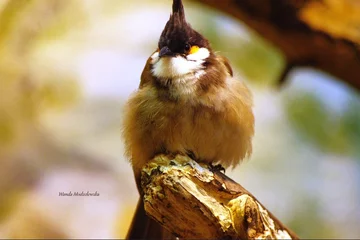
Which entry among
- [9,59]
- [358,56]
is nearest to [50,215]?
[9,59]

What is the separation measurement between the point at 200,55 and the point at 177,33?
14cm

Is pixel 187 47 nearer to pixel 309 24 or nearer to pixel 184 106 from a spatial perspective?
pixel 184 106

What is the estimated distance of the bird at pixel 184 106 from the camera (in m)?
1.57

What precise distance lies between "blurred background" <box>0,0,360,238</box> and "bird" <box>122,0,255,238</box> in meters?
0.57

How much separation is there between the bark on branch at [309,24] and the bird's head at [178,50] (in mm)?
646

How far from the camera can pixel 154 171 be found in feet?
4.91

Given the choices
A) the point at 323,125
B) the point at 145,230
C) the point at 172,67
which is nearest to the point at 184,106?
the point at 172,67

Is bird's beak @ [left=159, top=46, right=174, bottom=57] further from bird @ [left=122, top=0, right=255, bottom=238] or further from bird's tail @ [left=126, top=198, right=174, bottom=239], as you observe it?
bird's tail @ [left=126, top=198, right=174, bottom=239]

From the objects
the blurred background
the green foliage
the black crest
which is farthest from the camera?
the green foliage

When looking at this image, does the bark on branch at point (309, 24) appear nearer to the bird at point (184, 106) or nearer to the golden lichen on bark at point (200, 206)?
the bird at point (184, 106)

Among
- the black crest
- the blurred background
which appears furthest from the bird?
the blurred background

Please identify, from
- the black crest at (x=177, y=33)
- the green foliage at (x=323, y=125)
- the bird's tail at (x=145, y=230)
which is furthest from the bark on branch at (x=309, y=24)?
the bird's tail at (x=145, y=230)

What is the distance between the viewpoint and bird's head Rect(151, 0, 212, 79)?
5.07 feet

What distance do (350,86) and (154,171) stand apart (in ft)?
4.67
